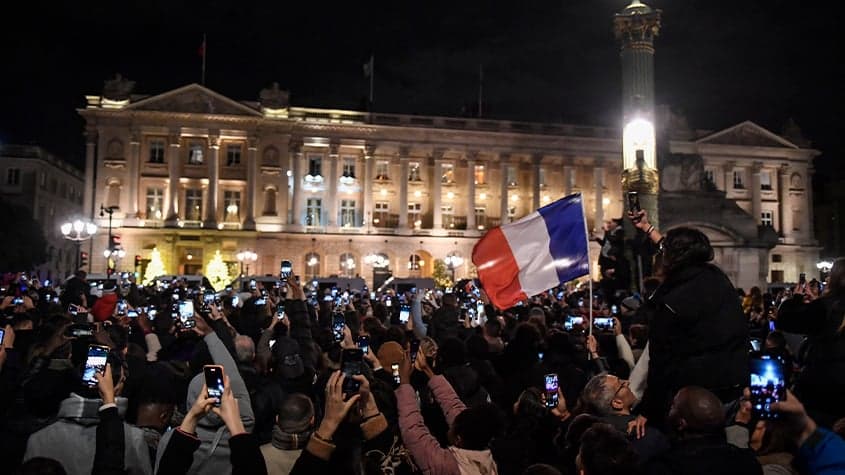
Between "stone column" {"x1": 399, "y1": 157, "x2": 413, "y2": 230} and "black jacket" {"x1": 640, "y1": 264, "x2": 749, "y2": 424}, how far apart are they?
64.3m

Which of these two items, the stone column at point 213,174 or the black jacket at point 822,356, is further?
the stone column at point 213,174

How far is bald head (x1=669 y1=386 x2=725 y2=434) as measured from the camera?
3.64 metres

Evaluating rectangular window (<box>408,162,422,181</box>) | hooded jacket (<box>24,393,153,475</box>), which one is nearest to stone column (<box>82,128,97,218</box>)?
rectangular window (<box>408,162,422,181</box>)

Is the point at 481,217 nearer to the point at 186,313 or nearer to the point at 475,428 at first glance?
the point at 186,313

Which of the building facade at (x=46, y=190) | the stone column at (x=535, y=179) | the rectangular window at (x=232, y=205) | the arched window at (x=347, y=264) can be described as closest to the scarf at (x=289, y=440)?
the arched window at (x=347, y=264)

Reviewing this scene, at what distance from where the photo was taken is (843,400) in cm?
507

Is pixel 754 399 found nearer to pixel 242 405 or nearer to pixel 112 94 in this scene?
pixel 242 405

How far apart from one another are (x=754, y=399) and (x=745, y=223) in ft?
102

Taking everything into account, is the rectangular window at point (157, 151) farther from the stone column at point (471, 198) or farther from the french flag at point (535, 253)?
the french flag at point (535, 253)

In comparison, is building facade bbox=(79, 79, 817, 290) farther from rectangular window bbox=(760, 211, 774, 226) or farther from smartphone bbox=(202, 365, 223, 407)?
smartphone bbox=(202, 365, 223, 407)

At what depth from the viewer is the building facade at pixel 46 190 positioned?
7375cm

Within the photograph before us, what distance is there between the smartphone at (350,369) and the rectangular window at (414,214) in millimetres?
66447

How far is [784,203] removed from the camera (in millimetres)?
78250

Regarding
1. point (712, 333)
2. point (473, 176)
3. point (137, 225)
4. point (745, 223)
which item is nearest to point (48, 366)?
point (712, 333)
